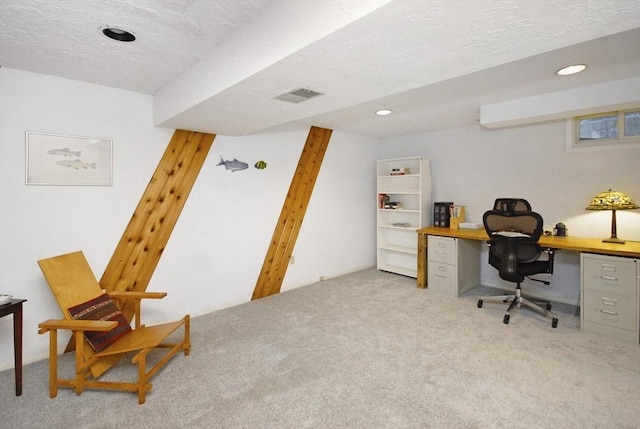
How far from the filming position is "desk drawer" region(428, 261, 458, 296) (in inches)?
155

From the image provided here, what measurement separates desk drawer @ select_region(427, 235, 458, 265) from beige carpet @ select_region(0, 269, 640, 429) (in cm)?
83

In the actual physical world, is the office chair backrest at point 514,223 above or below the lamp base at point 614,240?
above

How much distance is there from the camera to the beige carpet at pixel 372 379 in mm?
1833

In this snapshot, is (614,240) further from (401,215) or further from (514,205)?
(401,215)

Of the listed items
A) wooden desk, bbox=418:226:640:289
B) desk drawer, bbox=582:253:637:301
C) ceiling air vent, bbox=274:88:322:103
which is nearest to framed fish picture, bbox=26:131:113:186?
ceiling air vent, bbox=274:88:322:103

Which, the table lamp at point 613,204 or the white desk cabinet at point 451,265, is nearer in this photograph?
the table lamp at point 613,204

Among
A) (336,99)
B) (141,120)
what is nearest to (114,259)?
(141,120)

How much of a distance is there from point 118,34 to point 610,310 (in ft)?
14.4

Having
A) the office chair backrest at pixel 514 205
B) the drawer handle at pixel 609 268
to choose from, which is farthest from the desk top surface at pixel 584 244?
the office chair backrest at pixel 514 205

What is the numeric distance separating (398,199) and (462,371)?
3.32 metres

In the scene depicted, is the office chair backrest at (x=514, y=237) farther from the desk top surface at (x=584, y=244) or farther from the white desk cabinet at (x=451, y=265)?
the white desk cabinet at (x=451, y=265)

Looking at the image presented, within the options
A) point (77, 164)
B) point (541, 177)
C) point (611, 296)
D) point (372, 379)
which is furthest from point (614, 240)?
point (77, 164)

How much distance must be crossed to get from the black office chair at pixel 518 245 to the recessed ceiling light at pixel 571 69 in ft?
4.17

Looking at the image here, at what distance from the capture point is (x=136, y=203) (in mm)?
2980
